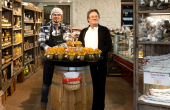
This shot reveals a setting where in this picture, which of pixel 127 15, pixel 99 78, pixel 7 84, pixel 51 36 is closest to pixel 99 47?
pixel 99 78

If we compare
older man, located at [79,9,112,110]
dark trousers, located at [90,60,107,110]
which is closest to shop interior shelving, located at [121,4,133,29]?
older man, located at [79,9,112,110]

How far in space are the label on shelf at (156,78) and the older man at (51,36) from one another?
157 cm

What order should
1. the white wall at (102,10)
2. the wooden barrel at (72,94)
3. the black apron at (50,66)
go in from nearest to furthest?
the wooden barrel at (72,94)
the black apron at (50,66)
the white wall at (102,10)

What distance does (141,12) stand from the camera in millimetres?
2535

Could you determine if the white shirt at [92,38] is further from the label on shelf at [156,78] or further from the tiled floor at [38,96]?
the tiled floor at [38,96]

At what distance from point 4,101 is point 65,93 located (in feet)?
6.94

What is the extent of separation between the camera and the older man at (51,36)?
3.43 meters

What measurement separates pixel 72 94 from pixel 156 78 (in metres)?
1.07

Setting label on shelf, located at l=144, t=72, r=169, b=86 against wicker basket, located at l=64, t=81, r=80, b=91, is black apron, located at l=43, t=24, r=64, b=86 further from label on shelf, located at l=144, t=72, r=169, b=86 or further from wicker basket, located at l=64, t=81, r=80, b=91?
label on shelf, located at l=144, t=72, r=169, b=86

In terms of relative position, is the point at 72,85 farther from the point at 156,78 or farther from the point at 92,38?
the point at 92,38

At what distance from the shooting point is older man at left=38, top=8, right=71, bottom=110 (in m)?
3.43

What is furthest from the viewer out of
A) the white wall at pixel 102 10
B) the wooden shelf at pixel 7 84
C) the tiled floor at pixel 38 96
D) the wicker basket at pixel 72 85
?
the white wall at pixel 102 10

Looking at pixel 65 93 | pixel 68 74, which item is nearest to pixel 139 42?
pixel 68 74

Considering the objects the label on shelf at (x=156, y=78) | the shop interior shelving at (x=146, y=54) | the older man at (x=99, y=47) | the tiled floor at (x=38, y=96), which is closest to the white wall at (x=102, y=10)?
the tiled floor at (x=38, y=96)
